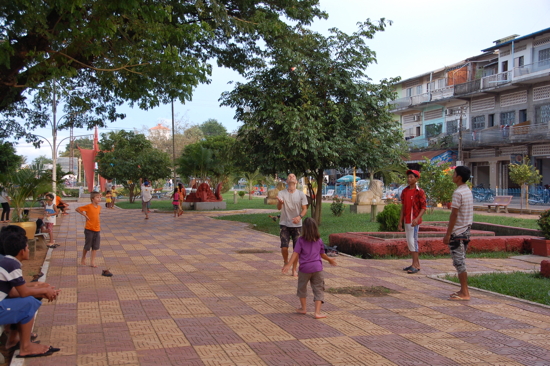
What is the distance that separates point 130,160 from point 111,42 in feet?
84.6

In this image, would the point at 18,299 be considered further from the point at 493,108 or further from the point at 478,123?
the point at 478,123

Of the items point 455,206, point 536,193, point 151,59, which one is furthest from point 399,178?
point 455,206

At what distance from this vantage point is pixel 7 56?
8.24 m

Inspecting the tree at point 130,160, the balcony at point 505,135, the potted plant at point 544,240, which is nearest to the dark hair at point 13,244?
the potted plant at point 544,240

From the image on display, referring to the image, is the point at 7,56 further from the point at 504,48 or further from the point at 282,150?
the point at 504,48

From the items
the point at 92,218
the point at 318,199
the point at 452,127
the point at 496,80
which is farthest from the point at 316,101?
the point at 452,127

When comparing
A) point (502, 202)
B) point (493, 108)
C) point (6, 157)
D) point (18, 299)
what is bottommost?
point (18, 299)

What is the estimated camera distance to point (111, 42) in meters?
11.0

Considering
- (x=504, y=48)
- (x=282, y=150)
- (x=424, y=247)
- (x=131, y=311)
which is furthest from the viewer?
(x=504, y=48)

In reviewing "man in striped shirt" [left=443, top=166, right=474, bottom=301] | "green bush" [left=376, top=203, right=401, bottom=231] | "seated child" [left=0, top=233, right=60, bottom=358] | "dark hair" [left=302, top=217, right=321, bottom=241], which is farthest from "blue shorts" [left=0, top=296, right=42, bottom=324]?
"green bush" [left=376, top=203, right=401, bottom=231]

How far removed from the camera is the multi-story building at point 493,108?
103 feet

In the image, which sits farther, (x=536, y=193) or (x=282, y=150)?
(x=536, y=193)

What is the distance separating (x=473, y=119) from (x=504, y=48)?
5.49 metres

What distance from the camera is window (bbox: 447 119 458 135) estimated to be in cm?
3859
